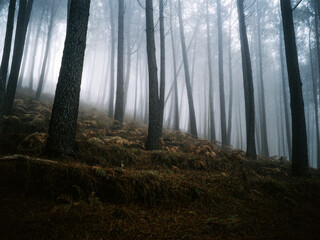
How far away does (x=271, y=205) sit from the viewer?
291cm

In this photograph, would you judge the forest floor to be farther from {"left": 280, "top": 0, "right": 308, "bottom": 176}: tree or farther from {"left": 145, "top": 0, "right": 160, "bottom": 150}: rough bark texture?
{"left": 145, "top": 0, "right": 160, "bottom": 150}: rough bark texture

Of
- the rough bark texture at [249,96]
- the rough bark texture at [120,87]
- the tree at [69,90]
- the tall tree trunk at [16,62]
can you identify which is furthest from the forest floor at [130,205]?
the rough bark texture at [120,87]

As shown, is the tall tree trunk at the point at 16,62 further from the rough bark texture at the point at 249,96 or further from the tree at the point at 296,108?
the tree at the point at 296,108

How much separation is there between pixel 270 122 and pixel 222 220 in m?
39.2

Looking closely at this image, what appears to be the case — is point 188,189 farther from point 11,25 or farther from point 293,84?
point 11,25

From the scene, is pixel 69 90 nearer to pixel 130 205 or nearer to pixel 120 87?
pixel 130 205

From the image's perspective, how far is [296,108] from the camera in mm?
5281

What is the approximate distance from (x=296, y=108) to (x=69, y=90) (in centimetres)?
708

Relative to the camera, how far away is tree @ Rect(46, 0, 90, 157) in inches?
129

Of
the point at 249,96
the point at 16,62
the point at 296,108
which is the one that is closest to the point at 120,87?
the point at 16,62

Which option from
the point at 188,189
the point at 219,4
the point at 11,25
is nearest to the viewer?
the point at 188,189

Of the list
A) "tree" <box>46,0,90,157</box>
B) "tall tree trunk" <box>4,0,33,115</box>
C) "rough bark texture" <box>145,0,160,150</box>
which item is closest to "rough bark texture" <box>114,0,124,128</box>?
"rough bark texture" <box>145,0,160,150</box>

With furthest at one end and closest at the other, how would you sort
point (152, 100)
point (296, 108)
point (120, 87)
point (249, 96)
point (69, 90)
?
point (120, 87), point (249, 96), point (152, 100), point (296, 108), point (69, 90)

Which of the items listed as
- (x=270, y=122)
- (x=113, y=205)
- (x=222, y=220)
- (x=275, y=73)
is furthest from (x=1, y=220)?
(x=270, y=122)
